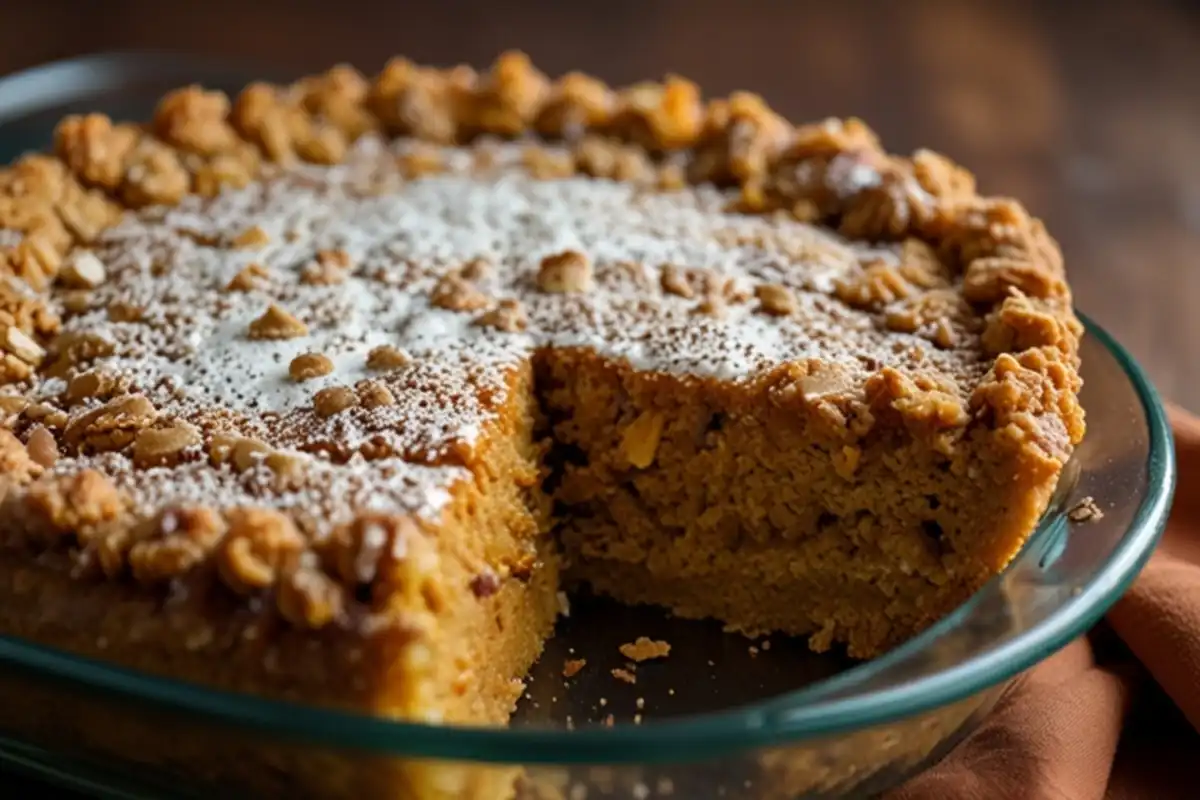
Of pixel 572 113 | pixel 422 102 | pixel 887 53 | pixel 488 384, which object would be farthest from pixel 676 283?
pixel 887 53

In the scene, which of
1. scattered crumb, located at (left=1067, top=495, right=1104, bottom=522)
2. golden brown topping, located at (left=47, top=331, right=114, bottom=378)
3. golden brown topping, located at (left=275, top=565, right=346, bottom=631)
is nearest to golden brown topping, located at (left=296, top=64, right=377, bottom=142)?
golden brown topping, located at (left=47, top=331, right=114, bottom=378)

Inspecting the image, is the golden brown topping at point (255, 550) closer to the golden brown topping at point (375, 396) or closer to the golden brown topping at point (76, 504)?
the golden brown topping at point (76, 504)

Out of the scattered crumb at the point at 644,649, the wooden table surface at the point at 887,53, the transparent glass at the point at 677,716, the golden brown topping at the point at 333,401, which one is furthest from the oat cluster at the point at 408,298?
the wooden table surface at the point at 887,53

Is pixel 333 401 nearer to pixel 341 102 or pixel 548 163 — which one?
pixel 548 163

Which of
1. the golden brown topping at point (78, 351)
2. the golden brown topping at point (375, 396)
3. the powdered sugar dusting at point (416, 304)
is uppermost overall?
the golden brown topping at point (375, 396)

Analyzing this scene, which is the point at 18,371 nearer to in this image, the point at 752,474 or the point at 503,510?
the point at 503,510

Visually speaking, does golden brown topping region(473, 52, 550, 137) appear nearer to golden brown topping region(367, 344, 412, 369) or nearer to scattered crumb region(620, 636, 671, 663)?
golden brown topping region(367, 344, 412, 369)

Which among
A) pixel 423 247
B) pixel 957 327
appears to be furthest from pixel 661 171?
pixel 957 327
